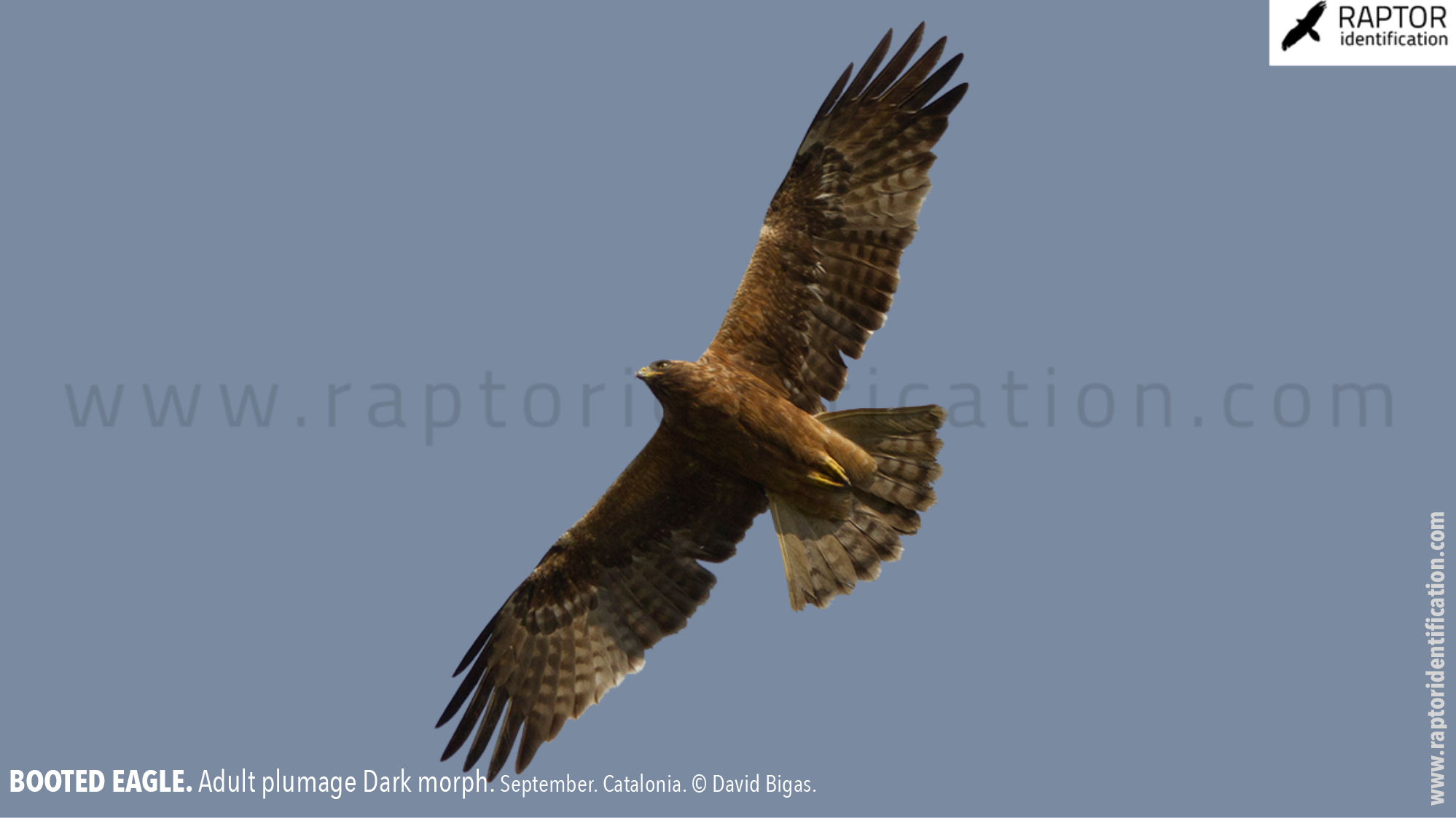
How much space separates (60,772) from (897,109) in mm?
7649

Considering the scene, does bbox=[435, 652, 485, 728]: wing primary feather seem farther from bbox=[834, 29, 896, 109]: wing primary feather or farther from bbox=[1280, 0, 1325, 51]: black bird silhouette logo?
bbox=[1280, 0, 1325, 51]: black bird silhouette logo

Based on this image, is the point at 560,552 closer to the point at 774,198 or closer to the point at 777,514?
the point at 777,514

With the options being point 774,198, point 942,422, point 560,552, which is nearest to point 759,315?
point 774,198

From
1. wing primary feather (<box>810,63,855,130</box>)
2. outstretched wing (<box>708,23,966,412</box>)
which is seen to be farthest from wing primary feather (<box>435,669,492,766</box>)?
wing primary feather (<box>810,63,855,130</box>)

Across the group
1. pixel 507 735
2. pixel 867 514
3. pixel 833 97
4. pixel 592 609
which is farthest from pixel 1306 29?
pixel 507 735

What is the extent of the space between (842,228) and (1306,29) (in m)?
3.85

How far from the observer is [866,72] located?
30.3 feet

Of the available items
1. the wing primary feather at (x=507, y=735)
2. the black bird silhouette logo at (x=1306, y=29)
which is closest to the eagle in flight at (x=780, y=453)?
the wing primary feather at (x=507, y=735)

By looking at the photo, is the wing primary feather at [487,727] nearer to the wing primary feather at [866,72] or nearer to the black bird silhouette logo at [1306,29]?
the wing primary feather at [866,72]

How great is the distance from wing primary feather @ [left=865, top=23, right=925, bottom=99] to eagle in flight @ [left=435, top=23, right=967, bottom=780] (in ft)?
0.04

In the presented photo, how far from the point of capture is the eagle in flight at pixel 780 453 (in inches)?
350

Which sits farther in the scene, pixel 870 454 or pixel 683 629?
pixel 683 629

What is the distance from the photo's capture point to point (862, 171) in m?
9.17

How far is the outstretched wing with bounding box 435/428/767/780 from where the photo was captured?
9.45 metres
